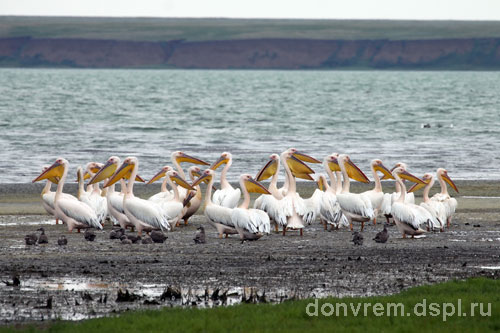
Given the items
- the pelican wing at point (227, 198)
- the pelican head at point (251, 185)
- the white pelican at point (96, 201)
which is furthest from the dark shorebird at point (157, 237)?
the pelican wing at point (227, 198)

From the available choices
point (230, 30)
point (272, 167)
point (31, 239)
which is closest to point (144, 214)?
point (31, 239)

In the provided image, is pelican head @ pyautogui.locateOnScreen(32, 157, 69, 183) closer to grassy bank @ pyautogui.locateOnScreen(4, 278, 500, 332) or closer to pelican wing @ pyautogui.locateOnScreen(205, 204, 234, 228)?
pelican wing @ pyautogui.locateOnScreen(205, 204, 234, 228)

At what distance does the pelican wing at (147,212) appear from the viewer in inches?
Answer: 516

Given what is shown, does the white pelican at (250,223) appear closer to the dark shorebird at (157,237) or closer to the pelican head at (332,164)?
the dark shorebird at (157,237)

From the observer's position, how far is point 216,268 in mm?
9961

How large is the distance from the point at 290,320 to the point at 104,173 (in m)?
7.71

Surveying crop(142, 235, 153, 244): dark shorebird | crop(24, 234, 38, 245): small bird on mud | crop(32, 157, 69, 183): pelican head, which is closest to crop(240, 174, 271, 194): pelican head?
crop(142, 235, 153, 244): dark shorebird

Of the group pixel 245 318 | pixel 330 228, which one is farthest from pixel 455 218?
pixel 245 318

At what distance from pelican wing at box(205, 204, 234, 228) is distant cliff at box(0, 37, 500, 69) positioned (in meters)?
170

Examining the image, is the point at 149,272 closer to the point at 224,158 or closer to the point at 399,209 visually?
the point at 399,209

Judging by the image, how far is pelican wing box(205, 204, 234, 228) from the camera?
42.1 ft

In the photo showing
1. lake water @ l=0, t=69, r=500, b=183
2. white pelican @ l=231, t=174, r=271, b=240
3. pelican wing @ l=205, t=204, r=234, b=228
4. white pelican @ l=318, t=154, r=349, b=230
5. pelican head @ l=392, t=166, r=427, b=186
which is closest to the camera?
white pelican @ l=231, t=174, r=271, b=240

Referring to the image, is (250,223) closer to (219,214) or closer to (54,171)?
(219,214)

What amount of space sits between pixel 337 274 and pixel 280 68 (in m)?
182
